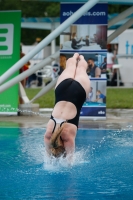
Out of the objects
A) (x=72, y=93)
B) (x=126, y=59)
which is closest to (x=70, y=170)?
(x=72, y=93)

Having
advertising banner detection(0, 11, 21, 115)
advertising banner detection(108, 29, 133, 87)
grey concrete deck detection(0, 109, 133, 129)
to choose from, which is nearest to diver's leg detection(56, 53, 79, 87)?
grey concrete deck detection(0, 109, 133, 129)

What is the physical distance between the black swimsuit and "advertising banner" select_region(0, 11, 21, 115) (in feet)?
21.3

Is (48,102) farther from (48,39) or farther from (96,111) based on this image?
(48,39)

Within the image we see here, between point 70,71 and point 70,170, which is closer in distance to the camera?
point 70,170

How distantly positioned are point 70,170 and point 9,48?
23.7ft

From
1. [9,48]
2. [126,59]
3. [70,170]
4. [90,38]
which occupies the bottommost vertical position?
[70,170]

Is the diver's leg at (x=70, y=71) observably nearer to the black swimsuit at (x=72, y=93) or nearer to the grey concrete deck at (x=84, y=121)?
the black swimsuit at (x=72, y=93)

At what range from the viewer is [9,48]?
14711 millimetres

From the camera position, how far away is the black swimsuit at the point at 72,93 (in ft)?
26.6

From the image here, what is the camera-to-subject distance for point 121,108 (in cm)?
1684

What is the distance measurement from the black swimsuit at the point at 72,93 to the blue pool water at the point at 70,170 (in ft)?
2.61

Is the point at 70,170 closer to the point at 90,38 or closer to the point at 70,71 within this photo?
the point at 70,71

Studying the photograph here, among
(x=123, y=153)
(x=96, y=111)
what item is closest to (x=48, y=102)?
(x=96, y=111)

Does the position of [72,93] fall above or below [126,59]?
below
